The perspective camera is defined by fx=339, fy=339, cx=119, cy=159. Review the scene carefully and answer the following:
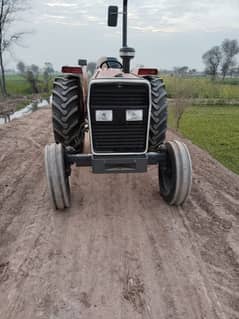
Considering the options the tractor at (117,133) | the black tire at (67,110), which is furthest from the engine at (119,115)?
the black tire at (67,110)

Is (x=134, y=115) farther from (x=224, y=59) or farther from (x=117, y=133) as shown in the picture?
(x=224, y=59)

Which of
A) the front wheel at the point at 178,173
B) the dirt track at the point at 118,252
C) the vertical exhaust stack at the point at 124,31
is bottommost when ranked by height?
the dirt track at the point at 118,252

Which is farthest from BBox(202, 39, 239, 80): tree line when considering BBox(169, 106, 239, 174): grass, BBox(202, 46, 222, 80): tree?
BBox(169, 106, 239, 174): grass

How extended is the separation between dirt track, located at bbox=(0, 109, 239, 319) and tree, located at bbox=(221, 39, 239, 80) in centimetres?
5976

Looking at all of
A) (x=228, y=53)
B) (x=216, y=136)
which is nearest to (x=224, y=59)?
(x=228, y=53)

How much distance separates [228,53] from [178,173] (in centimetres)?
6431

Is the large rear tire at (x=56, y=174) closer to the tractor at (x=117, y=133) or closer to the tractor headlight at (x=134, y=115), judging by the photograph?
the tractor at (x=117, y=133)

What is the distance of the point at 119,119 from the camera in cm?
399

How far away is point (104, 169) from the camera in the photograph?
4.01 meters

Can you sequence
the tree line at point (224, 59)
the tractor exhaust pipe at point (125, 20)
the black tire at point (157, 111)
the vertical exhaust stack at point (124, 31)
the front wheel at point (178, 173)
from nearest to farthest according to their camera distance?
the front wheel at point (178, 173), the black tire at point (157, 111), the vertical exhaust stack at point (124, 31), the tractor exhaust pipe at point (125, 20), the tree line at point (224, 59)

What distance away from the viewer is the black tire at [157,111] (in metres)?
4.46

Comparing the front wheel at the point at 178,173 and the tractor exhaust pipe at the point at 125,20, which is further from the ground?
the tractor exhaust pipe at the point at 125,20

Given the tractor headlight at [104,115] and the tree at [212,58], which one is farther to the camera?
the tree at [212,58]

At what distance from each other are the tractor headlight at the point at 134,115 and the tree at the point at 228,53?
6044cm
